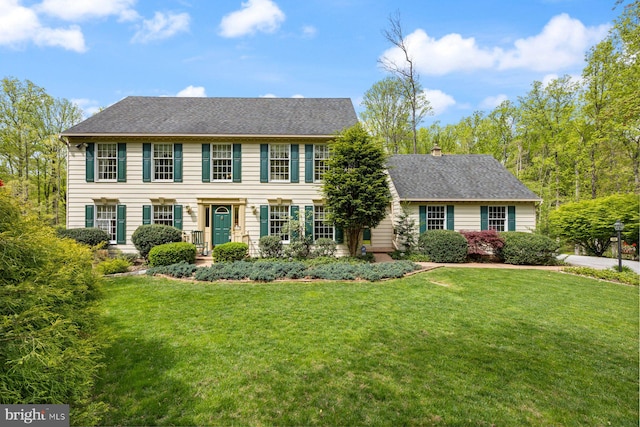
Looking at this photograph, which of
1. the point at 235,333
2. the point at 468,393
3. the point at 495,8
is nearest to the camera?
the point at 468,393

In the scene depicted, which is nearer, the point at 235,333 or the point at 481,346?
the point at 481,346

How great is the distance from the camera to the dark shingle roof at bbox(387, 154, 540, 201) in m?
14.0

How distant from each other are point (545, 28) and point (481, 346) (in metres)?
11.4

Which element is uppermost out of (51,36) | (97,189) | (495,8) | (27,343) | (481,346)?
(495,8)

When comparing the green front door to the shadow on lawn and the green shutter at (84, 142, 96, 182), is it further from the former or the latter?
the shadow on lawn

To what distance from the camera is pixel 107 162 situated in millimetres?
12641

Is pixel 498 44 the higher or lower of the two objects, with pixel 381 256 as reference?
higher

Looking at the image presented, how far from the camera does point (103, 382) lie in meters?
3.47

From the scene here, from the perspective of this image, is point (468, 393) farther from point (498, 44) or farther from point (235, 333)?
point (498, 44)

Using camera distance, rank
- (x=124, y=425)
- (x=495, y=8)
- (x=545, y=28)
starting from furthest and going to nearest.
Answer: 1. (x=545, y=28)
2. (x=495, y=8)
3. (x=124, y=425)

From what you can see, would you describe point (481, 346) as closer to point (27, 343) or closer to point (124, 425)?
point (124, 425)

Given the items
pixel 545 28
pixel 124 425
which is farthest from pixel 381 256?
pixel 124 425

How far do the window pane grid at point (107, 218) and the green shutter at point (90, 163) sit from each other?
1.38 m

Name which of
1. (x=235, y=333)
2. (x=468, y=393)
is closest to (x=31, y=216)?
(x=235, y=333)
